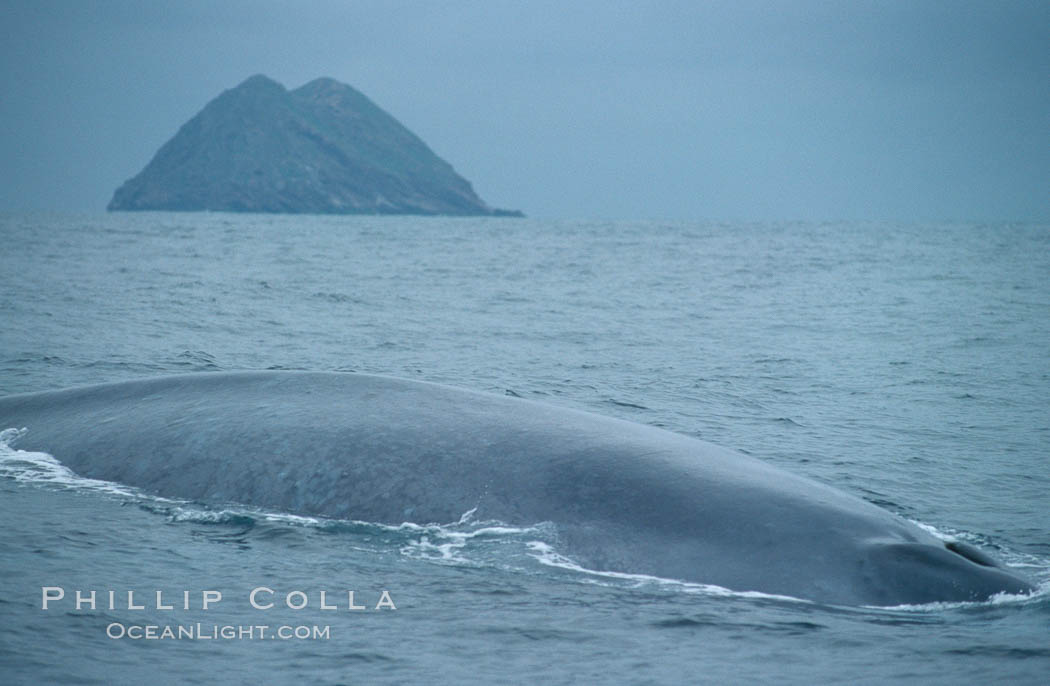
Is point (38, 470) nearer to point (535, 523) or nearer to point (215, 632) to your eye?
Answer: point (215, 632)

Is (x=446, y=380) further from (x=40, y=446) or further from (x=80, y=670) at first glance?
(x=80, y=670)

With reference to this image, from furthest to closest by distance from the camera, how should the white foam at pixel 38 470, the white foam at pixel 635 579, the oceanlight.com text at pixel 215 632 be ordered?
the white foam at pixel 38 470 < the white foam at pixel 635 579 < the oceanlight.com text at pixel 215 632

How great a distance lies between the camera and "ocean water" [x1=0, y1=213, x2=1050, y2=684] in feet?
19.6

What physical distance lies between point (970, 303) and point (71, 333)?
1165 inches

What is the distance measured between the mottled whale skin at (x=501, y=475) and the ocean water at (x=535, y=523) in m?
0.15

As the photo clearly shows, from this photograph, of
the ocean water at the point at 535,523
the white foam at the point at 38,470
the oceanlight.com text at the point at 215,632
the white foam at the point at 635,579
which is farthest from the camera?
the white foam at the point at 38,470

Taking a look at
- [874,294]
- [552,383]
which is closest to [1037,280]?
[874,294]

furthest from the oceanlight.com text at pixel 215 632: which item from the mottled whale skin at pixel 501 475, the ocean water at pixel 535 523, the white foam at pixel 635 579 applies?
the white foam at pixel 635 579

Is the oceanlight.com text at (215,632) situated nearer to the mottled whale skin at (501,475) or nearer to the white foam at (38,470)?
the mottled whale skin at (501,475)

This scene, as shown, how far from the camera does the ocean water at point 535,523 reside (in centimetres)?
599

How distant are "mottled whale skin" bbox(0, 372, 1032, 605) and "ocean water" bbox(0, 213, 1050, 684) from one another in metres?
0.15

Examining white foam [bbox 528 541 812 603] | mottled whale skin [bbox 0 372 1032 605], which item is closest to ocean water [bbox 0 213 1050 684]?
white foam [bbox 528 541 812 603]

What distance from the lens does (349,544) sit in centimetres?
748

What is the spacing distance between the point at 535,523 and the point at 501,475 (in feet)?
1.58
